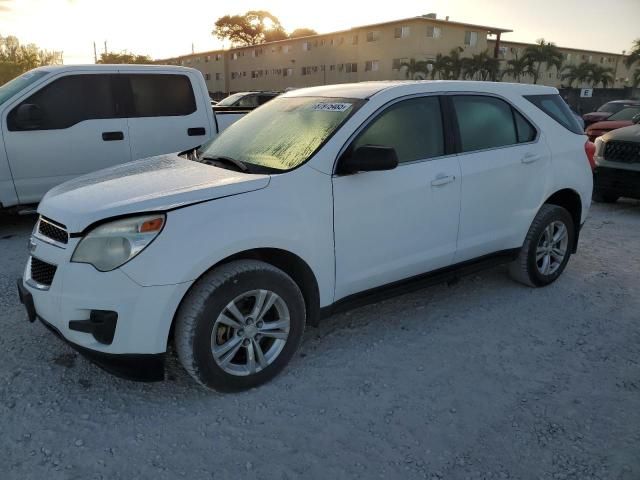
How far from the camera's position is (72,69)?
5.95 metres

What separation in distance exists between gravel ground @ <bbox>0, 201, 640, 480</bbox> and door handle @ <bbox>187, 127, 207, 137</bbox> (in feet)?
11.3

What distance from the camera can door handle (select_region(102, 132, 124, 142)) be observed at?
613cm

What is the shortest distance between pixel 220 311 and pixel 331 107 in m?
1.57

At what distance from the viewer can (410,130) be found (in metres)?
3.44

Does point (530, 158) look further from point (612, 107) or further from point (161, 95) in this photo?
point (612, 107)

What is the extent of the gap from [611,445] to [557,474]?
412 mm

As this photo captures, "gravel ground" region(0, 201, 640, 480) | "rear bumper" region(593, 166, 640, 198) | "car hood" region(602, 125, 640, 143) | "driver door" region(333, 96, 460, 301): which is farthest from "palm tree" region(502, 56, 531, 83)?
"gravel ground" region(0, 201, 640, 480)

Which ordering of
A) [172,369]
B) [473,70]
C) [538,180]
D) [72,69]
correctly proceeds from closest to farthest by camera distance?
[172,369] < [538,180] < [72,69] < [473,70]

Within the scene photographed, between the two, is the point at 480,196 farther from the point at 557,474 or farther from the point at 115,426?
the point at 115,426

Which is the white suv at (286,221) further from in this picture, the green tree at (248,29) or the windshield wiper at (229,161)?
the green tree at (248,29)

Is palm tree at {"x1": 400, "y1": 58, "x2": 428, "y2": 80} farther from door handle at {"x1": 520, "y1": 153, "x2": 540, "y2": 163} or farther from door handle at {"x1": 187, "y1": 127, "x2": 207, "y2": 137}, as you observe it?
door handle at {"x1": 520, "y1": 153, "x2": 540, "y2": 163}

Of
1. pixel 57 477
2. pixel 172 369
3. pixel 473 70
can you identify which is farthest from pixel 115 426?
pixel 473 70

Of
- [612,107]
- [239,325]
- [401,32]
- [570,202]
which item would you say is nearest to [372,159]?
[239,325]

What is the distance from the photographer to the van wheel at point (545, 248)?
13.9 feet
